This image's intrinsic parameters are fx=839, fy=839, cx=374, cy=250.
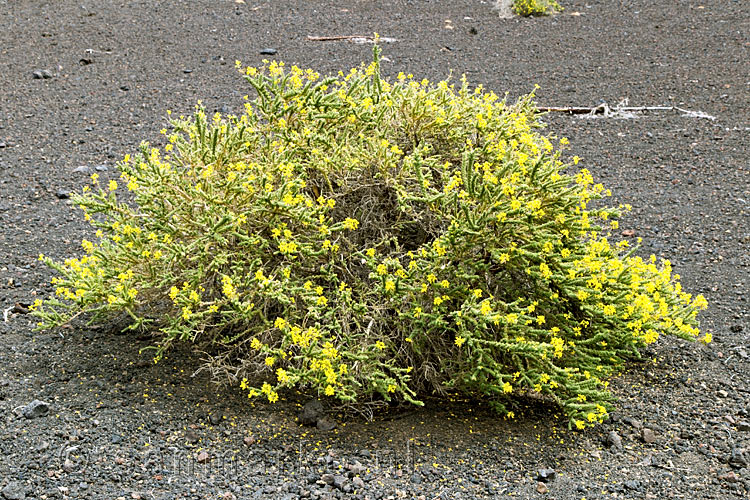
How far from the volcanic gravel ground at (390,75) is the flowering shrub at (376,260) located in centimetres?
18

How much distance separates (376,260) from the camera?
3.44 metres

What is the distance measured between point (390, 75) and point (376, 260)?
4885mm

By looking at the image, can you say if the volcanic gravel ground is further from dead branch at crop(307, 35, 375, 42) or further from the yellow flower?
the yellow flower

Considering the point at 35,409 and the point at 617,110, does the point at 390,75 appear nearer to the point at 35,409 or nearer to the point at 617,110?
the point at 617,110

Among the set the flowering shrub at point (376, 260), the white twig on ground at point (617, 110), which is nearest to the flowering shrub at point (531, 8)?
the white twig on ground at point (617, 110)

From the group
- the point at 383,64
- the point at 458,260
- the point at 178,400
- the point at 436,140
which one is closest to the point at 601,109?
the point at 383,64

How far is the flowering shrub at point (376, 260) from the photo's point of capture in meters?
3.23

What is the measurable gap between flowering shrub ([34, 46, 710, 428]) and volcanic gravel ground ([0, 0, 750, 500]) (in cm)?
18

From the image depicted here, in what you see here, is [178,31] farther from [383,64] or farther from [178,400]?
[178,400]

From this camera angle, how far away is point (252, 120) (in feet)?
12.5

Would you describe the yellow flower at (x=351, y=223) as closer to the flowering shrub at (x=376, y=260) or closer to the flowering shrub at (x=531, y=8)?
the flowering shrub at (x=376, y=260)

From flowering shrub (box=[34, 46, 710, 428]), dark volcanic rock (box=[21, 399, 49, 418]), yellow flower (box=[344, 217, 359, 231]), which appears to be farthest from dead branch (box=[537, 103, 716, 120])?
dark volcanic rock (box=[21, 399, 49, 418])

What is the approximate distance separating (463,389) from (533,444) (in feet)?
1.20

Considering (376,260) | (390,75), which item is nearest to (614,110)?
(390,75)
